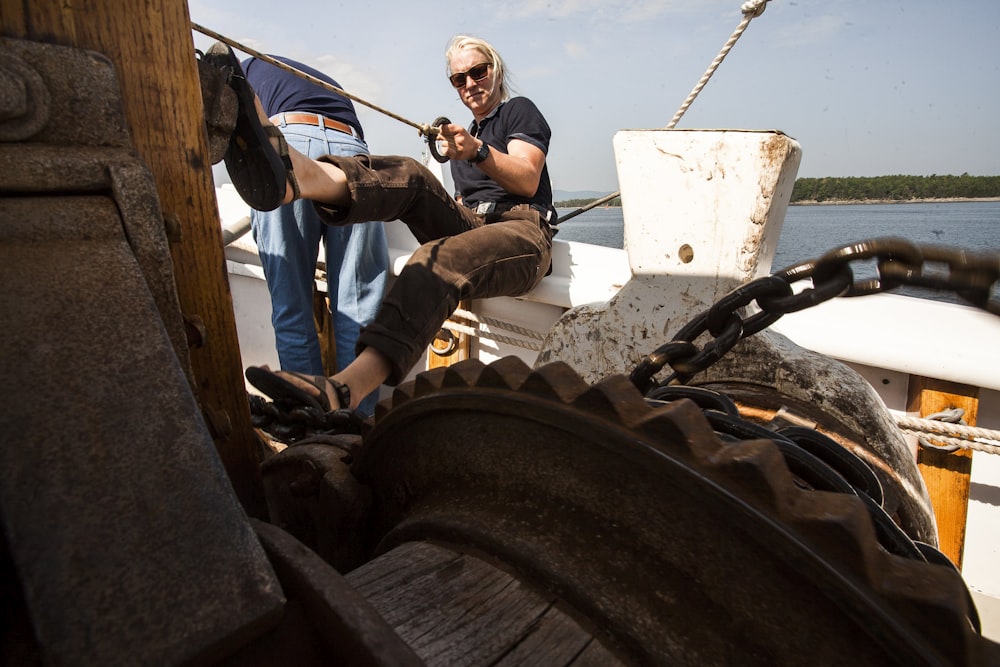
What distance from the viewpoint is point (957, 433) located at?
6.33ft

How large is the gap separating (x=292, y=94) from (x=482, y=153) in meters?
1.07

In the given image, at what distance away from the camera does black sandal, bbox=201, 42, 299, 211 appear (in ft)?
4.50

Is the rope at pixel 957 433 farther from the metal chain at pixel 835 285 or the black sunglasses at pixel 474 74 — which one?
the black sunglasses at pixel 474 74

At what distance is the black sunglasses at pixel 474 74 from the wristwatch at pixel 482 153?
0.82 m

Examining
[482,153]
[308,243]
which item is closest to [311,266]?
[308,243]

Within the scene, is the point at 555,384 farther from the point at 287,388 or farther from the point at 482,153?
the point at 482,153

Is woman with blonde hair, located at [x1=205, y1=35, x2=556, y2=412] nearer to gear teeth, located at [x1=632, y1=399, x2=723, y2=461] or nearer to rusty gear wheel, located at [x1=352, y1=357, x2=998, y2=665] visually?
rusty gear wheel, located at [x1=352, y1=357, x2=998, y2=665]

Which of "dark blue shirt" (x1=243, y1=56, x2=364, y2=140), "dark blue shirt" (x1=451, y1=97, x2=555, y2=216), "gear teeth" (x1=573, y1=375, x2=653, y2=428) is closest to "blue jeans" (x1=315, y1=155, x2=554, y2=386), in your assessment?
"dark blue shirt" (x1=451, y1=97, x2=555, y2=216)

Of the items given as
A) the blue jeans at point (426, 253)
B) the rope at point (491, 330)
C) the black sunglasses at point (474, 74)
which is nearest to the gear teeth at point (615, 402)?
the blue jeans at point (426, 253)

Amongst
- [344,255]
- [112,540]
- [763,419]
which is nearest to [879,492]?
[763,419]

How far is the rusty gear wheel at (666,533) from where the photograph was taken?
610mm

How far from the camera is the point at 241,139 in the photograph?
1547 millimetres

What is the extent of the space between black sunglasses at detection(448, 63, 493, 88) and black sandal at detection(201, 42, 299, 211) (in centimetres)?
192

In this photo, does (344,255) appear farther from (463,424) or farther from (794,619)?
(794,619)
